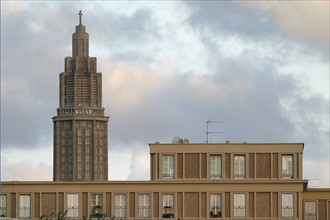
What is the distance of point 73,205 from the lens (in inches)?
7495

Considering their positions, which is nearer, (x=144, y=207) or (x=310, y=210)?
(x=144, y=207)

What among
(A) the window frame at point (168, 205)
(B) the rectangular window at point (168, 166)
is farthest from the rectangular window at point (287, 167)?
(A) the window frame at point (168, 205)

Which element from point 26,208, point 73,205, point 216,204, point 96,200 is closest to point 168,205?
point 216,204

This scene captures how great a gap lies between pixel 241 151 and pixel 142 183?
34.5 feet

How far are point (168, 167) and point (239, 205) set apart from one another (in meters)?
8.17

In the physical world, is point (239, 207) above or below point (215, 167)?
below

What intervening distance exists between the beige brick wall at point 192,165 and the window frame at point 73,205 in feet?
37.9

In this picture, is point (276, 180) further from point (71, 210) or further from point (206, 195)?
point (71, 210)

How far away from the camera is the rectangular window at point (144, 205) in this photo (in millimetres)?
189500

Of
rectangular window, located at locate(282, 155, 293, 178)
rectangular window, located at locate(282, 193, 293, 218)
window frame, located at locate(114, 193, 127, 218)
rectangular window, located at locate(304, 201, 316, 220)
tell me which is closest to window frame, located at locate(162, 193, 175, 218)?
window frame, located at locate(114, 193, 127, 218)

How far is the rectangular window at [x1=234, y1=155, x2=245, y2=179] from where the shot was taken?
189125mm

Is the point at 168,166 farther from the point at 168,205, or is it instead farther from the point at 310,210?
the point at 310,210

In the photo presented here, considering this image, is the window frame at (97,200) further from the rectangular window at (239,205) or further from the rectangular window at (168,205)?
the rectangular window at (239,205)

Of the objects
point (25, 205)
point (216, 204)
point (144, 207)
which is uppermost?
point (216, 204)
